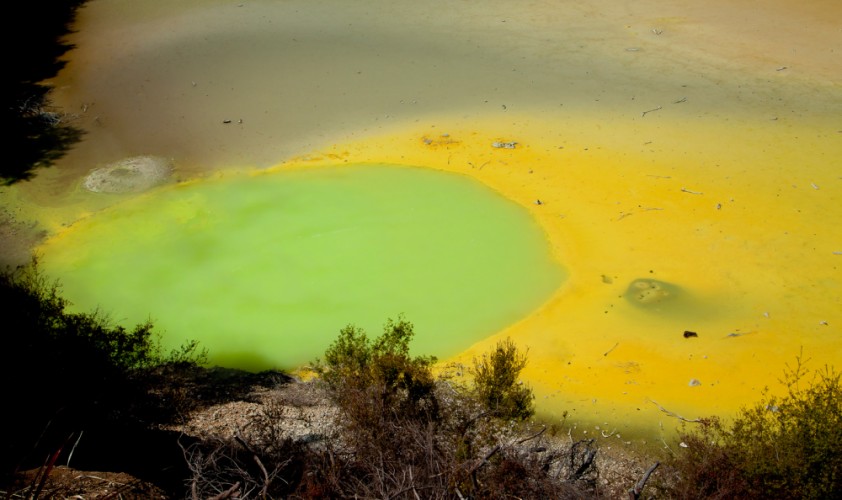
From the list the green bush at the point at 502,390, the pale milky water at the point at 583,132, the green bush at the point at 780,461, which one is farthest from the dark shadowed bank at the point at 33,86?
the green bush at the point at 780,461

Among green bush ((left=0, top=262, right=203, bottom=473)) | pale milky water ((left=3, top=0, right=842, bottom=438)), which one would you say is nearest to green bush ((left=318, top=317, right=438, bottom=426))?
pale milky water ((left=3, top=0, right=842, bottom=438))

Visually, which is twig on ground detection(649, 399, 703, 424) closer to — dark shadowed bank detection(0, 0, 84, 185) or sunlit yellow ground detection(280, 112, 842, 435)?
sunlit yellow ground detection(280, 112, 842, 435)

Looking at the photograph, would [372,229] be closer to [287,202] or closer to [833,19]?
[287,202]

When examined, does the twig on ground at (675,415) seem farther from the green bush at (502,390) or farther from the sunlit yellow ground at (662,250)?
the green bush at (502,390)

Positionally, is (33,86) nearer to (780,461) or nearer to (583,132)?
A: (583,132)

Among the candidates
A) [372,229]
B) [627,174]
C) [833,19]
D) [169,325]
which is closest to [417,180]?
[372,229]

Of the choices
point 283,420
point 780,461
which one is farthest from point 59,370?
point 780,461
